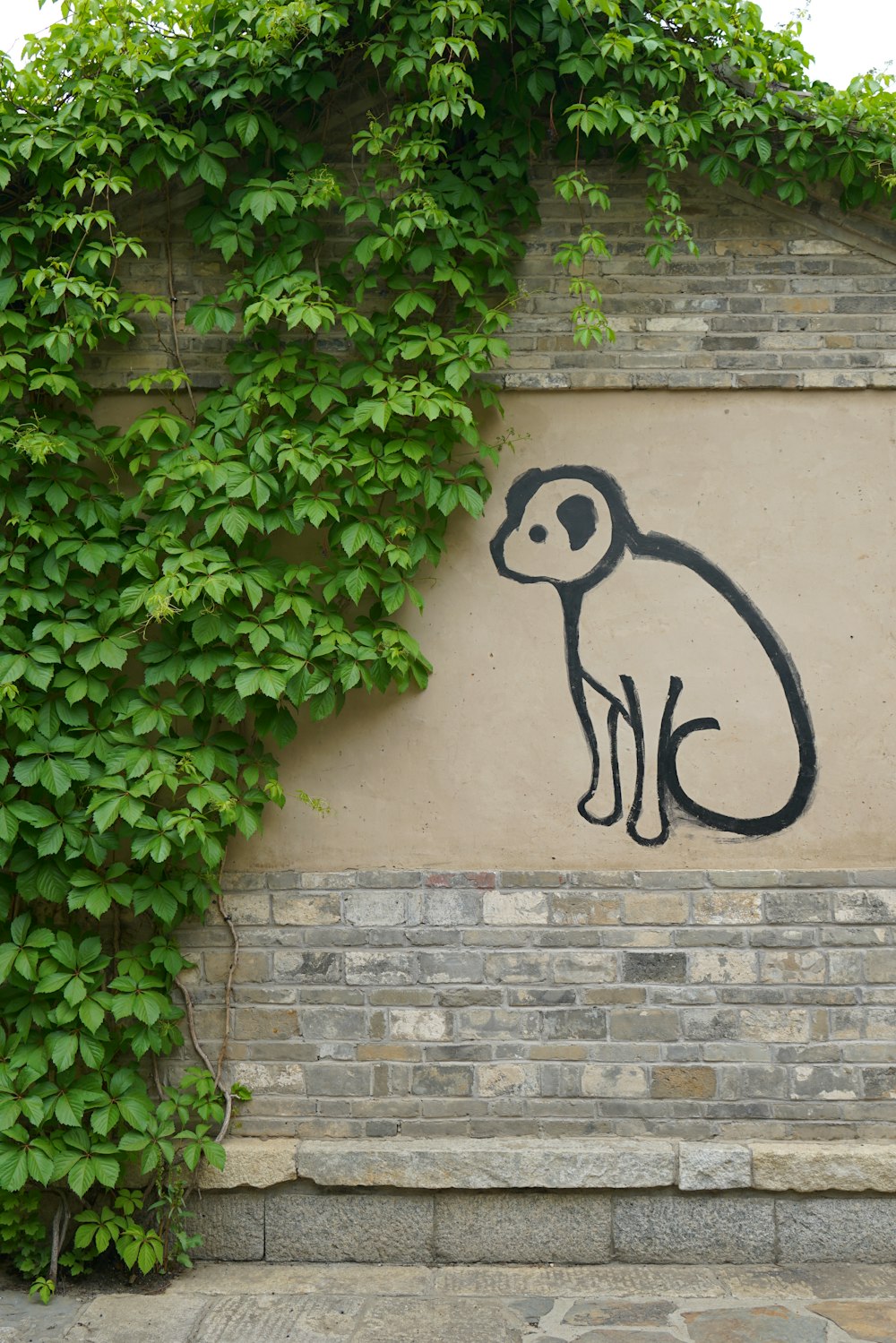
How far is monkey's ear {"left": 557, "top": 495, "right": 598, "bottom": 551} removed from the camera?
12.9ft

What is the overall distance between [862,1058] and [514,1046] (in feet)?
3.97

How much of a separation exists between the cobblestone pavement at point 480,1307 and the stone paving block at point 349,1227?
0.04 m

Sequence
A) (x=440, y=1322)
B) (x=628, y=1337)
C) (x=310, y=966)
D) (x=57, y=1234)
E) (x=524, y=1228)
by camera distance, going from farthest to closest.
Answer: (x=310, y=966) < (x=524, y=1228) < (x=57, y=1234) < (x=440, y=1322) < (x=628, y=1337)

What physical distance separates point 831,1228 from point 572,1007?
1.16m

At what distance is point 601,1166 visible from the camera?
3.69 meters

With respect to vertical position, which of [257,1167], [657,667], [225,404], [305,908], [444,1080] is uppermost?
[225,404]

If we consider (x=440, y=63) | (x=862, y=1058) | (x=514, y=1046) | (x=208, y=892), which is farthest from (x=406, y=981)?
(x=440, y=63)

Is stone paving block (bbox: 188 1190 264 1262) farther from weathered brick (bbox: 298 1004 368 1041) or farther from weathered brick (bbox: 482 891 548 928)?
weathered brick (bbox: 482 891 548 928)

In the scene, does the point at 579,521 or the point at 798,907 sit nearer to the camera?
the point at 798,907

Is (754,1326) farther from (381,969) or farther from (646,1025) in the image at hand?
(381,969)

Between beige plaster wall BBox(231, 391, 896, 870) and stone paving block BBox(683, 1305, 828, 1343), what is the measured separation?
Result: 1403mm

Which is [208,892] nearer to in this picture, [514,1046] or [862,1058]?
[514,1046]

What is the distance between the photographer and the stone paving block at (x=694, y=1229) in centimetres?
372

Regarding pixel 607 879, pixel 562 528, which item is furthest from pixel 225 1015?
pixel 562 528
